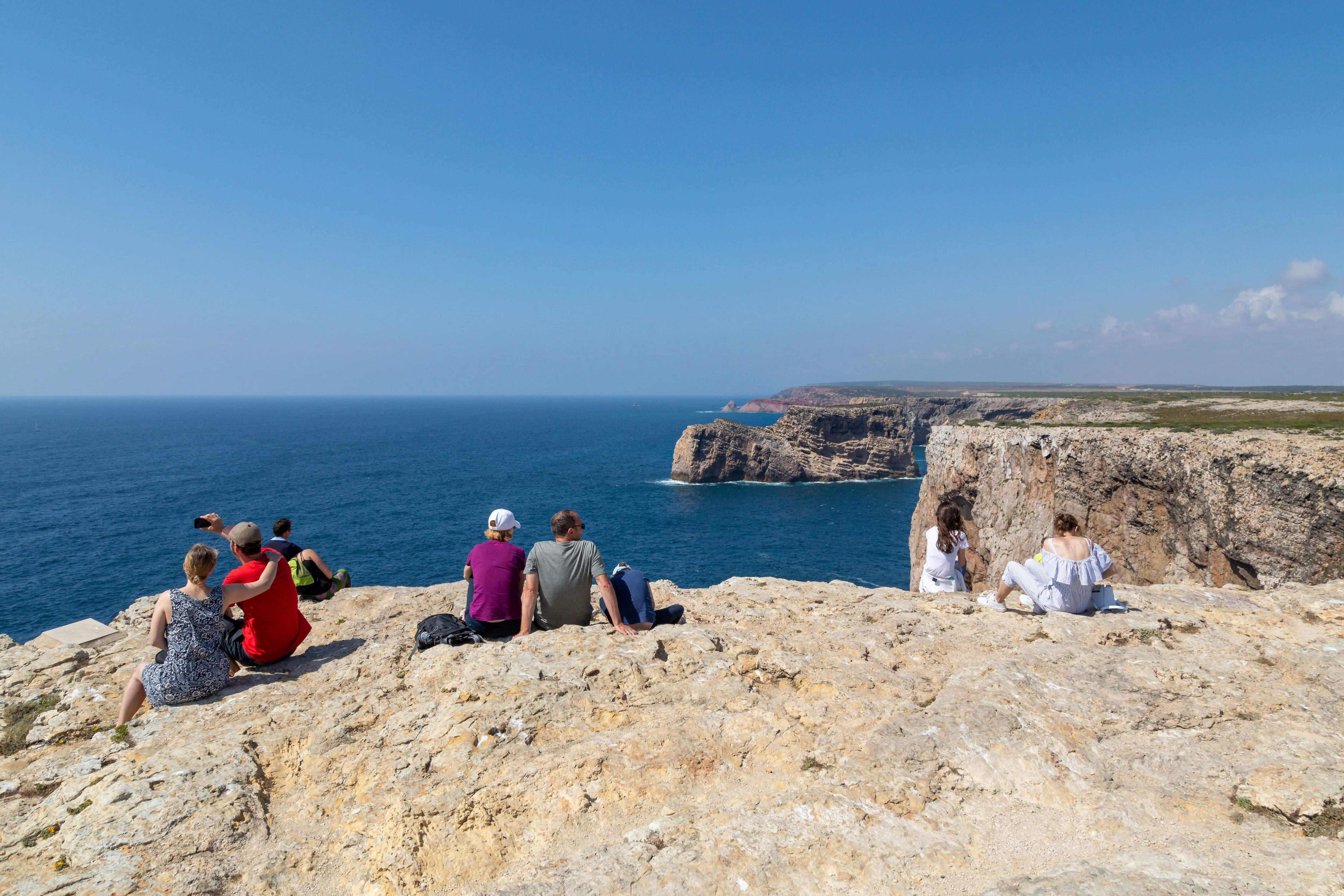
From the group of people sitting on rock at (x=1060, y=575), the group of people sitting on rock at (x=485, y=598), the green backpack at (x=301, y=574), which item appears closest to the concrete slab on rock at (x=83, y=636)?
the green backpack at (x=301, y=574)

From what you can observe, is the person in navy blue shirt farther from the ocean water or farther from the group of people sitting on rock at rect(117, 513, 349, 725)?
the ocean water

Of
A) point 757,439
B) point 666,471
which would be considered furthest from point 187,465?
point 757,439

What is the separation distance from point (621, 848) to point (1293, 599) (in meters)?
11.7

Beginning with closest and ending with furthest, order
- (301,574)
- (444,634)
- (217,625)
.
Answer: (217,625) → (444,634) → (301,574)

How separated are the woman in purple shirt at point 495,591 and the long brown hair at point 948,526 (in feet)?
23.4

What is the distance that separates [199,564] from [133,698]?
5.41 ft

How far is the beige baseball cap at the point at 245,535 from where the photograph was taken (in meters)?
7.43

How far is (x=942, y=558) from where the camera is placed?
34.7 ft

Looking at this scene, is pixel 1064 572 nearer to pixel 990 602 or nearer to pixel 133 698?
pixel 990 602

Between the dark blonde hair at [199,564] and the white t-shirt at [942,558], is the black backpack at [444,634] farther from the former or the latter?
the white t-shirt at [942,558]

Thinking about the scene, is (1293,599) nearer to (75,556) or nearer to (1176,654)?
(1176,654)

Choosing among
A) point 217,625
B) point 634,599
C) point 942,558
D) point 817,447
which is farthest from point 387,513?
point 817,447

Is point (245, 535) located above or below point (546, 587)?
above

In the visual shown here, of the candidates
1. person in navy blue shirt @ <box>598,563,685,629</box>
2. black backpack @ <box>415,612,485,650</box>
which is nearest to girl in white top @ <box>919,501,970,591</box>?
person in navy blue shirt @ <box>598,563,685,629</box>
